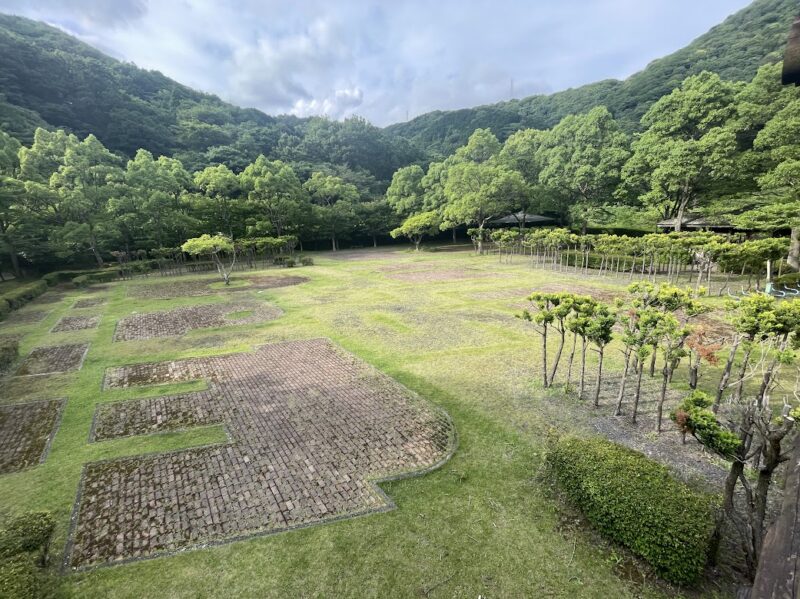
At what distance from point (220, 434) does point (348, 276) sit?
24.4 meters

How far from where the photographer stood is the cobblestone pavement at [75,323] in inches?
794

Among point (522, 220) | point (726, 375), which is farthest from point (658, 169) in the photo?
point (726, 375)

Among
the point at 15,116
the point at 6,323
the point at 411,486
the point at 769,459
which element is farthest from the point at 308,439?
the point at 15,116

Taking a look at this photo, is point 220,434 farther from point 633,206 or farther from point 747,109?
point 633,206

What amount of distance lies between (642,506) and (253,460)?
7.35 meters

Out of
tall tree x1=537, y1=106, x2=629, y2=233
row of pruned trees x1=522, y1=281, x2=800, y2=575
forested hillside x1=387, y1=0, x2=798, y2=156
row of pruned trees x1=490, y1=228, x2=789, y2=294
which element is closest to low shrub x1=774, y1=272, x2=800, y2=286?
row of pruned trees x1=490, y1=228, x2=789, y2=294

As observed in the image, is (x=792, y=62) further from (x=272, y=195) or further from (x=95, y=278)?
(x=272, y=195)

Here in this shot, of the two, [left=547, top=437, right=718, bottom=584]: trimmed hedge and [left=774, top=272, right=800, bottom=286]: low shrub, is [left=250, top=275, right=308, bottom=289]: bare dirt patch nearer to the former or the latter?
[left=547, top=437, right=718, bottom=584]: trimmed hedge

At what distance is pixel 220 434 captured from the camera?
10070mm

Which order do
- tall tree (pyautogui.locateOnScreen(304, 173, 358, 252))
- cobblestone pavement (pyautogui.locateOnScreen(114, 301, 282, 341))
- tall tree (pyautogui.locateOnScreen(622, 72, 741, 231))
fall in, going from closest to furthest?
cobblestone pavement (pyautogui.locateOnScreen(114, 301, 282, 341)), tall tree (pyautogui.locateOnScreen(622, 72, 741, 231)), tall tree (pyautogui.locateOnScreen(304, 173, 358, 252))

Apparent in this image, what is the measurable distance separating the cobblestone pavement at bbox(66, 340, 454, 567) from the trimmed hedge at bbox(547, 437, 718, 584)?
116 inches

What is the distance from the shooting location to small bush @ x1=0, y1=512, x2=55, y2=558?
5902 mm

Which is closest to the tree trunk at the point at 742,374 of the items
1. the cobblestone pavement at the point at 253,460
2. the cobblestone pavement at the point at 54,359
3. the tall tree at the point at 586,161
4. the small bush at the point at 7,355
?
the cobblestone pavement at the point at 253,460

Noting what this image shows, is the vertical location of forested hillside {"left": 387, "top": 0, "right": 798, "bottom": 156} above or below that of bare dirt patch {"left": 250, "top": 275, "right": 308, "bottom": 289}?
above
